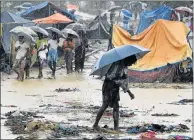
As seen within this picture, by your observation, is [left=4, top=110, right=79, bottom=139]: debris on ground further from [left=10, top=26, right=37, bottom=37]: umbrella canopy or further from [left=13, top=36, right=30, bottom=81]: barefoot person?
[left=10, top=26, right=37, bottom=37]: umbrella canopy

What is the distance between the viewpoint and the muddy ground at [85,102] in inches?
403

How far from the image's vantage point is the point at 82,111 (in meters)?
11.8

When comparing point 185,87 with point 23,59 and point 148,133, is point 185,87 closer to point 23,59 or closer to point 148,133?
point 23,59

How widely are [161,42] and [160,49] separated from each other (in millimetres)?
280

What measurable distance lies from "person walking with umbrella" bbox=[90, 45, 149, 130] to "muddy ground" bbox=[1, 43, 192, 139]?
0.53m

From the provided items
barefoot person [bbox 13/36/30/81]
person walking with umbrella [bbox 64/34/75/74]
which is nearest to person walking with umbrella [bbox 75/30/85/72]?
person walking with umbrella [bbox 64/34/75/74]

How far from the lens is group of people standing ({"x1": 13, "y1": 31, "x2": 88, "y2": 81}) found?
17469mm

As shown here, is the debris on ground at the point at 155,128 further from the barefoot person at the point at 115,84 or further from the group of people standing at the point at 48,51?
the group of people standing at the point at 48,51

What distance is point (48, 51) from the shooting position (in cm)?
1897

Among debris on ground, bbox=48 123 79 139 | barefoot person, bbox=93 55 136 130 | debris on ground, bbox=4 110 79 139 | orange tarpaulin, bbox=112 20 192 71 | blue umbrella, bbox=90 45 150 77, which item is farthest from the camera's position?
orange tarpaulin, bbox=112 20 192 71

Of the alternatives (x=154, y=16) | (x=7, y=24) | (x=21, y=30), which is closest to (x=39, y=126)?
(x=21, y=30)

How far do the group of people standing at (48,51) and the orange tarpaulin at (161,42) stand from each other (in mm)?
1718

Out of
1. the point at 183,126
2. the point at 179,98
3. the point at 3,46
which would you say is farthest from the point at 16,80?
the point at 183,126

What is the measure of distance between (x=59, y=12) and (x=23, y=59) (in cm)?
1288
